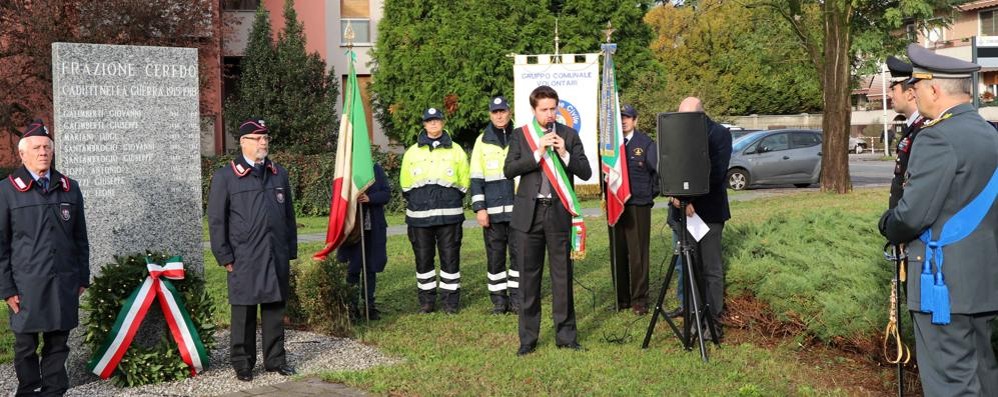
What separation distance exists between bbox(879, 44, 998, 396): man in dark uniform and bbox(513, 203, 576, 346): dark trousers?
3300 millimetres

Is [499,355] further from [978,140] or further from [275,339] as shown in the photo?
[978,140]

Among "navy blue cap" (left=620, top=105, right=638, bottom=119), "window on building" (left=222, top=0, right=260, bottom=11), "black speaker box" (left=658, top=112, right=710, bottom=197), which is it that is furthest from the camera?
"window on building" (left=222, top=0, right=260, bottom=11)

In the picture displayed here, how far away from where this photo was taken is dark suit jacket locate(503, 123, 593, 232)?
7945 millimetres

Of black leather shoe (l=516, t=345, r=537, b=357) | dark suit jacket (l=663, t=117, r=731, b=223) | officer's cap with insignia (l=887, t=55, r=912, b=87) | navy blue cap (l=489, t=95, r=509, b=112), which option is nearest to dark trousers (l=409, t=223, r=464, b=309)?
navy blue cap (l=489, t=95, r=509, b=112)

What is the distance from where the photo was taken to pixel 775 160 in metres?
27.1

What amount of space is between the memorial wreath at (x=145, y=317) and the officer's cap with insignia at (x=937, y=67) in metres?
5.07

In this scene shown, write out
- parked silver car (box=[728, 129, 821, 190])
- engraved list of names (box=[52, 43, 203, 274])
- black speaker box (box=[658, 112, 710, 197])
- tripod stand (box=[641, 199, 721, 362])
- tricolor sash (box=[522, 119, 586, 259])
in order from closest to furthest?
engraved list of names (box=[52, 43, 203, 274]), black speaker box (box=[658, 112, 710, 197]), tripod stand (box=[641, 199, 721, 362]), tricolor sash (box=[522, 119, 586, 259]), parked silver car (box=[728, 129, 821, 190])

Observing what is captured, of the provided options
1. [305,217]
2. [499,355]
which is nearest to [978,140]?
[499,355]

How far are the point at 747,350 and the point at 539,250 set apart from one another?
1.79 metres

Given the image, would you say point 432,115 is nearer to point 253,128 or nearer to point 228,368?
point 253,128

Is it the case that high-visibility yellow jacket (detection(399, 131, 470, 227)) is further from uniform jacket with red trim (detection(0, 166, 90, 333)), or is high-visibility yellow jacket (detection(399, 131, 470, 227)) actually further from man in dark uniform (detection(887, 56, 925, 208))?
man in dark uniform (detection(887, 56, 925, 208))

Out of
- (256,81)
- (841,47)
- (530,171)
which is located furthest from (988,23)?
(530,171)

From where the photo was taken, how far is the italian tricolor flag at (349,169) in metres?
9.24

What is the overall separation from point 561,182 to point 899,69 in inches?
116
